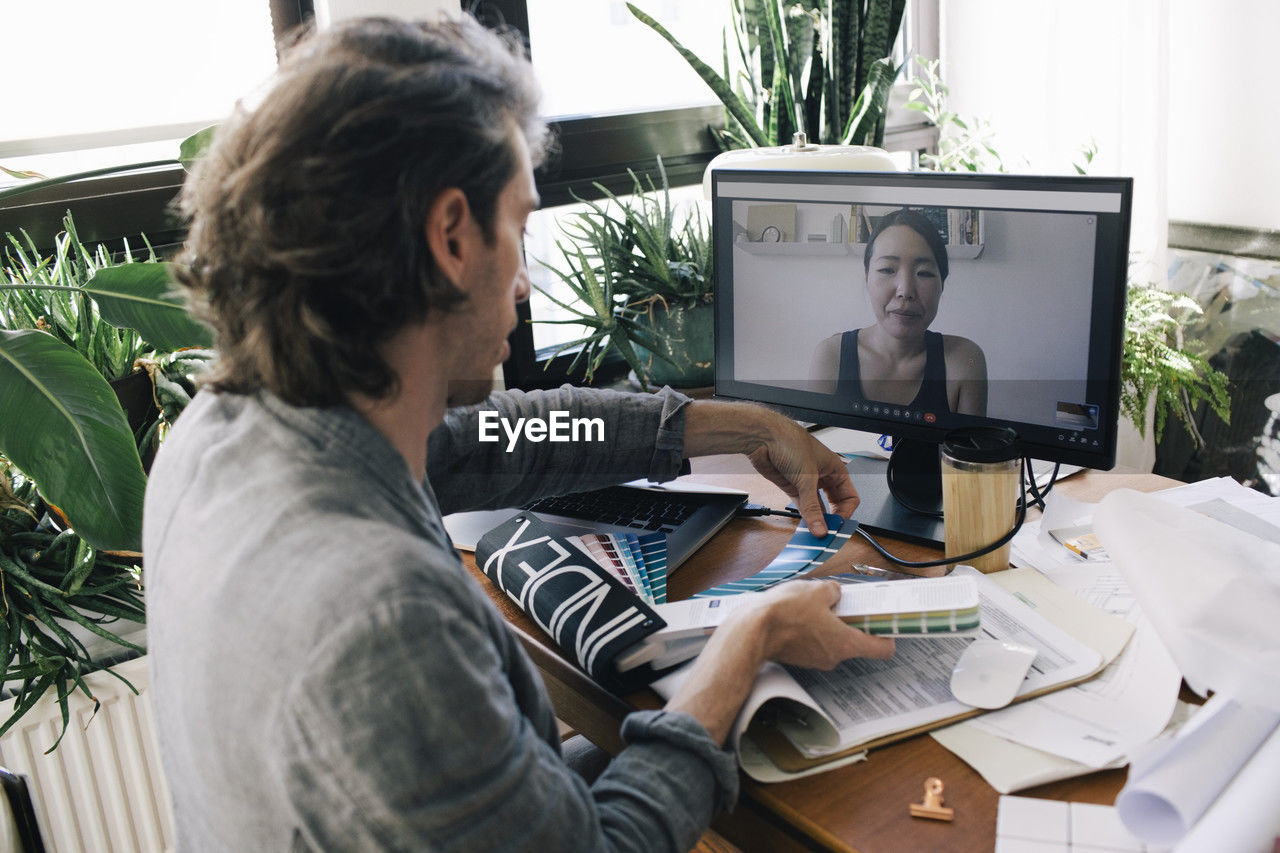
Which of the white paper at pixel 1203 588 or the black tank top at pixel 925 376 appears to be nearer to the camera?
the white paper at pixel 1203 588

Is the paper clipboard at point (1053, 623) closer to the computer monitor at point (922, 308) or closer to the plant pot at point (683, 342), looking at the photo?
the computer monitor at point (922, 308)

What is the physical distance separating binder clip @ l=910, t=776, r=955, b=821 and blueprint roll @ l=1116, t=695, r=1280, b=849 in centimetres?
12

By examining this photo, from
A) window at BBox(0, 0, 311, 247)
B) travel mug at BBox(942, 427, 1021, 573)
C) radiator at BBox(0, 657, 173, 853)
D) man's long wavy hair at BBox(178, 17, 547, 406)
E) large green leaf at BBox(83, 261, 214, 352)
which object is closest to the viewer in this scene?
man's long wavy hair at BBox(178, 17, 547, 406)

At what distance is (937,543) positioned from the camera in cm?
126

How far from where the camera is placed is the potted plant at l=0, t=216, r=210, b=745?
116 cm

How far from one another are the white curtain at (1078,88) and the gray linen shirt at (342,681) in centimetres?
184

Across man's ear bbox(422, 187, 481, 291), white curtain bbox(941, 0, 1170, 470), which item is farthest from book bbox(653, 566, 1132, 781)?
white curtain bbox(941, 0, 1170, 470)

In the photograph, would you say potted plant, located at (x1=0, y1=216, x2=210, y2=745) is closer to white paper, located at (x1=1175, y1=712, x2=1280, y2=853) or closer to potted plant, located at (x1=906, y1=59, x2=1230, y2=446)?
white paper, located at (x1=1175, y1=712, x2=1280, y2=853)

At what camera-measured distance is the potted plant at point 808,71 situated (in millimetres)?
2152

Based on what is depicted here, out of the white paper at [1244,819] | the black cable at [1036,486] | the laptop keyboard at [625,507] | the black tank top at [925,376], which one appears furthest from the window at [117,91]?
the white paper at [1244,819]

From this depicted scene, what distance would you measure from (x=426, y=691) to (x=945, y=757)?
1.57 feet

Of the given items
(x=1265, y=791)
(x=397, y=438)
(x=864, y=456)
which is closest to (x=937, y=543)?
(x=864, y=456)

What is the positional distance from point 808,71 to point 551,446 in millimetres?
1262

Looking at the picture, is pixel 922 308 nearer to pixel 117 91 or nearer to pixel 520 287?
pixel 520 287
